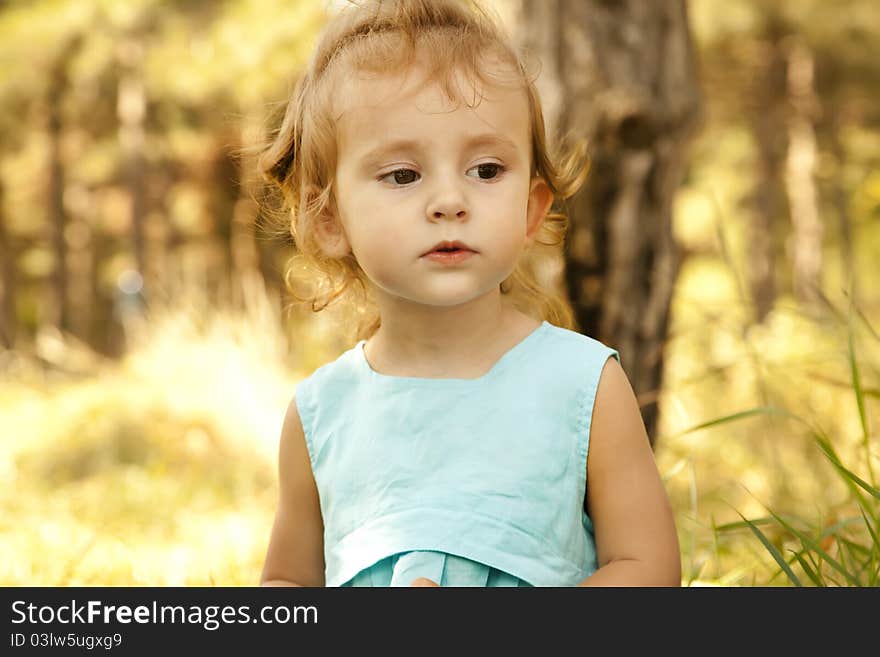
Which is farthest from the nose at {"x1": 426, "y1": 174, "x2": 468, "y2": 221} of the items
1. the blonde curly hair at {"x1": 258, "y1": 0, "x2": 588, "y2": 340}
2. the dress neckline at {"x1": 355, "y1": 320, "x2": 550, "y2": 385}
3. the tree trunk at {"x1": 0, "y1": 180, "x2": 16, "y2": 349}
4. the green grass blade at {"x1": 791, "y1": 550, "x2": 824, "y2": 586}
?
the tree trunk at {"x1": 0, "y1": 180, "x2": 16, "y2": 349}

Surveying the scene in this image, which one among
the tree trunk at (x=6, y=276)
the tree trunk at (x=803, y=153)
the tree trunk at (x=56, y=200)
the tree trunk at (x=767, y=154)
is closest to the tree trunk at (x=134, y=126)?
the tree trunk at (x=56, y=200)

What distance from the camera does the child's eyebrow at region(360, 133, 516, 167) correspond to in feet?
4.89

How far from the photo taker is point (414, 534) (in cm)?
151

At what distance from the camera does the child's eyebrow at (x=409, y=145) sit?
149 cm

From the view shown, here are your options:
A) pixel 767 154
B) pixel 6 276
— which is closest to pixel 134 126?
pixel 6 276

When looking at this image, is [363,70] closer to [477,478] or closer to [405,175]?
[405,175]

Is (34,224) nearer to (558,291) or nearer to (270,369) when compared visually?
(270,369)

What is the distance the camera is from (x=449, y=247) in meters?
1.49

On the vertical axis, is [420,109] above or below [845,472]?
above

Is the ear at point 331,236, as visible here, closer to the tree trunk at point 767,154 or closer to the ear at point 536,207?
the ear at point 536,207

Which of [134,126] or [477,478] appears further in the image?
[134,126]

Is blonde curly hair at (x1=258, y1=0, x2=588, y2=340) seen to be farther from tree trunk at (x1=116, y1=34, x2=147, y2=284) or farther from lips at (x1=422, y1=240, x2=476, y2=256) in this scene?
tree trunk at (x1=116, y1=34, x2=147, y2=284)

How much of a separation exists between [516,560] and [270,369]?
4.08 metres

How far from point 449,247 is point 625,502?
1.42ft
